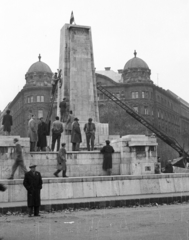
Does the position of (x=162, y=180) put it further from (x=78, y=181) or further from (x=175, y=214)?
(x=175, y=214)

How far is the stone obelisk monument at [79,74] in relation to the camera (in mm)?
24016

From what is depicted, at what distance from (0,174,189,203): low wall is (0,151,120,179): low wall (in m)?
2.99

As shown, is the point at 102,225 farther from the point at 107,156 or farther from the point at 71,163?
the point at 71,163

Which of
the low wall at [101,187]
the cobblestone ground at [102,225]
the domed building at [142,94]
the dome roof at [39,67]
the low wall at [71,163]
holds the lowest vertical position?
the cobblestone ground at [102,225]

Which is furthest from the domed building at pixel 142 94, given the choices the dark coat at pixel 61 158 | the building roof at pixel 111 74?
the dark coat at pixel 61 158

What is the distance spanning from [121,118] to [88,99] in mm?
29308

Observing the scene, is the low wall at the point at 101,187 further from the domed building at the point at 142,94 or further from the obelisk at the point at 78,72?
the domed building at the point at 142,94

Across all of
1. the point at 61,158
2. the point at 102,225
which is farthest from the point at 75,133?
the point at 102,225

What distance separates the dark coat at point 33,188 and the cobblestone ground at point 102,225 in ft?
1.45

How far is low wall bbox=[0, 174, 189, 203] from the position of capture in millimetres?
13703

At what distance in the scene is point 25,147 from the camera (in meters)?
17.5

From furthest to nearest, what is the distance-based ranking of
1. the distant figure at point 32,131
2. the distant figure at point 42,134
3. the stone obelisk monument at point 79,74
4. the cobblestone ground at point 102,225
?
the stone obelisk monument at point 79,74 < the distant figure at point 42,134 < the distant figure at point 32,131 < the cobblestone ground at point 102,225

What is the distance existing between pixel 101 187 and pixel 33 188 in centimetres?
378

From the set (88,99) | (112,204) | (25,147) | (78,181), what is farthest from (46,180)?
(88,99)
